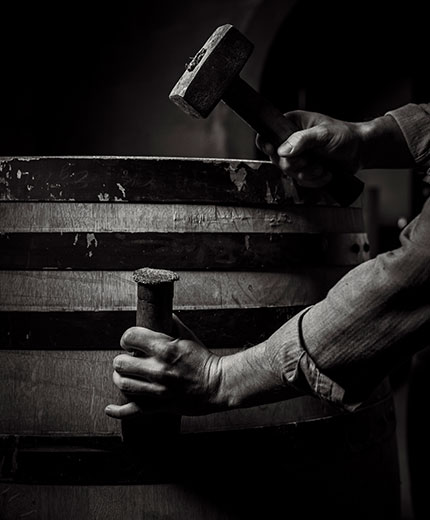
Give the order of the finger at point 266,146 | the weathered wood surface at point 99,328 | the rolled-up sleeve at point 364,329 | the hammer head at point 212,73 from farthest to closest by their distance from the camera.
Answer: the finger at point 266,146 → the hammer head at point 212,73 → the weathered wood surface at point 99,328 → the rolled-up sleeve at point 364,329

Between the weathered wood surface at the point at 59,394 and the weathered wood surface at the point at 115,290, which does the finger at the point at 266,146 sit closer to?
the weathered wood surface at the point at 115,290

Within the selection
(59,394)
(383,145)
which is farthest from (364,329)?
(383,145)

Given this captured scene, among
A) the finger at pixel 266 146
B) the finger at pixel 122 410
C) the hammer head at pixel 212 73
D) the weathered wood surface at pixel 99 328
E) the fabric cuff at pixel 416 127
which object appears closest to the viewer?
the finger at pixel 122 410

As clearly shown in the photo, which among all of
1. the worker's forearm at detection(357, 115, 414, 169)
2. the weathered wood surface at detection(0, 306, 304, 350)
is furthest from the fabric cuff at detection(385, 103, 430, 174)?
the weathered wood surface at detection(0, 306, 304, 350)

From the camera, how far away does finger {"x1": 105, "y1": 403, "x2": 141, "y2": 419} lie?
3.38ft

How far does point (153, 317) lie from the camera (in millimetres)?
1007

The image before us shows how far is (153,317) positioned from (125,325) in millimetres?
140

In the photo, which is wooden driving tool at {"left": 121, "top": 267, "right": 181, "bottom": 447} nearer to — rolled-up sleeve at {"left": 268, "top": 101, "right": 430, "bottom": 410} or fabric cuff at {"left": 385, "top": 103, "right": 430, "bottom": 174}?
rolled-up sleeve at {"left": 268, "top": 101, "right": 430, "bottom": 410}

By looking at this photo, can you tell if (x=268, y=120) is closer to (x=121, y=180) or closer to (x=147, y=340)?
(x=121, y=180)

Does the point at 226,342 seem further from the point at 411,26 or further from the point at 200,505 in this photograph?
the point at 411,26

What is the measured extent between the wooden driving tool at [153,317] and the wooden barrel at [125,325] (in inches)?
1.6

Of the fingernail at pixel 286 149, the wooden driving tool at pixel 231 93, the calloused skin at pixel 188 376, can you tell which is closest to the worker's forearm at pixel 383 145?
the wooden driving tool at pixel 231 93

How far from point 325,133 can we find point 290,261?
0.85 feet

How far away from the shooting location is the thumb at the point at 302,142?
Result: 4.09ft
